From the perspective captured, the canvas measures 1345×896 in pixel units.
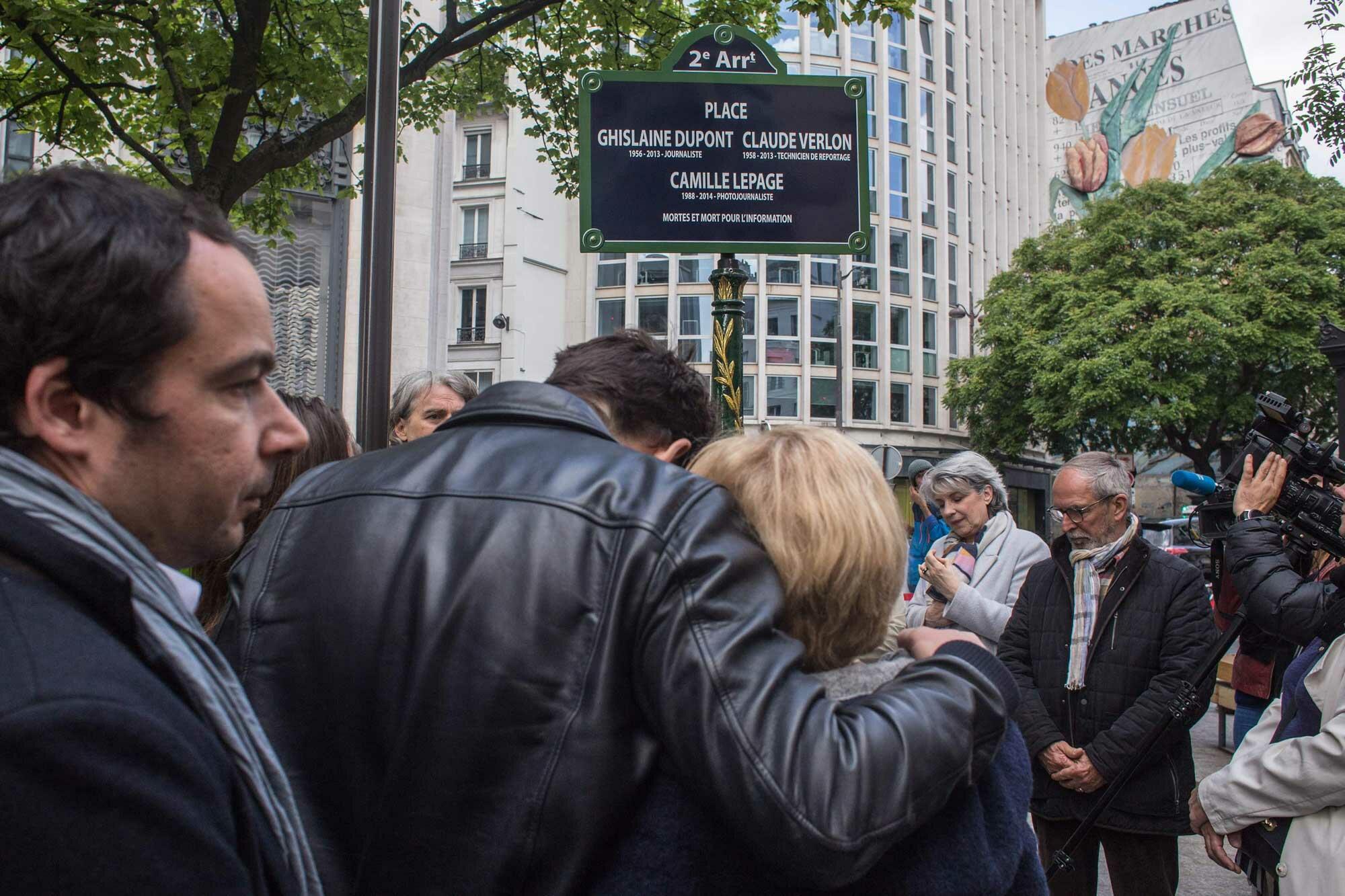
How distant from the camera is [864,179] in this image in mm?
4559

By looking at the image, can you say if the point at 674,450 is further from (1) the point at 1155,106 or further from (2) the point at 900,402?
(1) the point at 1155,106

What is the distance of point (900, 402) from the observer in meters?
42.2

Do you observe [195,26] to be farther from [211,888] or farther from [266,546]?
[211,888]

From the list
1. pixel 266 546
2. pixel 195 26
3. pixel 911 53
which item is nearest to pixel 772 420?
pixel 911 53

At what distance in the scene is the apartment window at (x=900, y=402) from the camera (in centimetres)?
4203

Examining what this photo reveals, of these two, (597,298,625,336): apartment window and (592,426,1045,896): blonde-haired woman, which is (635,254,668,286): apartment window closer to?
(597,298,625,336): apartment window

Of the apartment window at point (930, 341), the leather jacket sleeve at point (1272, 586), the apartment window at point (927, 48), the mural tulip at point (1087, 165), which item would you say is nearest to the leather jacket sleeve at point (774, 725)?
the leather jacket sleeve at point (1272, 586)

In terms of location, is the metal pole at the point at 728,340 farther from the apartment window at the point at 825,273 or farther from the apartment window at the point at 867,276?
the apartment window at the point at 867,276

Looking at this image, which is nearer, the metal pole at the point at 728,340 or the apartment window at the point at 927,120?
the metal pole at the point at 728,340

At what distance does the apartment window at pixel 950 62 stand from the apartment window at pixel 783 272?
11057 mm

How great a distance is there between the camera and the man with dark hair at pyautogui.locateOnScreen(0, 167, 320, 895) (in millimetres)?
874

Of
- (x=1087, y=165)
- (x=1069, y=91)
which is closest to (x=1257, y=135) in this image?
(x=1087, y=165)

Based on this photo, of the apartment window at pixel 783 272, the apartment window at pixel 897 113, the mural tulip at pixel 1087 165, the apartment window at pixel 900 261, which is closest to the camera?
the apartment window at pixel 783 272

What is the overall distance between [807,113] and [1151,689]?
2.59m
